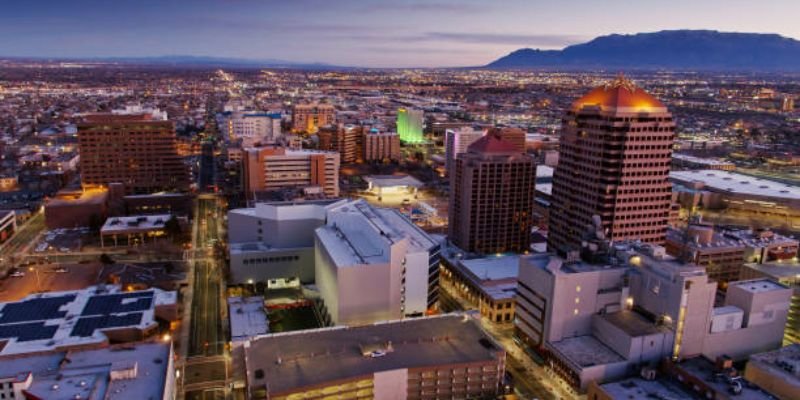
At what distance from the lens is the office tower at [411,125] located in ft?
545

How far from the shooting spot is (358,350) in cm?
4100

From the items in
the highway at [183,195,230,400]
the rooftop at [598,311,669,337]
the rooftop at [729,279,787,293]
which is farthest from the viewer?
the rooftop at [729,279,787,293]

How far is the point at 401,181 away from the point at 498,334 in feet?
201

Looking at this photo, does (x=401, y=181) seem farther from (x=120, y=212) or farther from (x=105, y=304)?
(x=105, y=304)

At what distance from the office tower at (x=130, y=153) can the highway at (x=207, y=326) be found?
884 inches

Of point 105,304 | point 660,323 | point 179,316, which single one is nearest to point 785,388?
point 660,323

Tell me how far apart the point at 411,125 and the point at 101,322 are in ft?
410

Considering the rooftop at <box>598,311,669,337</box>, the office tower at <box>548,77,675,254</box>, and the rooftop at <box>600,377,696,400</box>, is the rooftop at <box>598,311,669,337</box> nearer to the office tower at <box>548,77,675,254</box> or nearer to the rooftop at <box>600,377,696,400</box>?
the rooftop at <box>600,377,696,400</box>

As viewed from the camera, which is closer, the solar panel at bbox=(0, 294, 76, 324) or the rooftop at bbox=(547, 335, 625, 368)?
the rooftop at bbox=(547, 335, 625, 368)

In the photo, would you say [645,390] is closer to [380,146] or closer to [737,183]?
[737,183]

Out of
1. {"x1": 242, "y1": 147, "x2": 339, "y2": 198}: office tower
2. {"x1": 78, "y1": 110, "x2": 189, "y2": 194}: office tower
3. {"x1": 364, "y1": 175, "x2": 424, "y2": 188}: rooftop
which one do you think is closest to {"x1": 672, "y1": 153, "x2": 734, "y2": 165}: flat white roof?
{"x1": 364, "y1": 175, "x2": 424, "y2": 188}: rooftop

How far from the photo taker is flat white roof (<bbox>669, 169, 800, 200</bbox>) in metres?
100

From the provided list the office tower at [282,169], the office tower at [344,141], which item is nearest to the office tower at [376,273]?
the office tower at [282,169]

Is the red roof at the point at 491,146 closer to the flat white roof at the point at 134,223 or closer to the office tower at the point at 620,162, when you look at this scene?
the office tower at the point at 620,162
